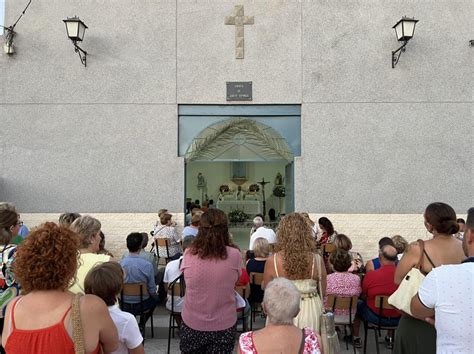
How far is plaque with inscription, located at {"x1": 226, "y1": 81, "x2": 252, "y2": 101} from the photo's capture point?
9062 millimetres

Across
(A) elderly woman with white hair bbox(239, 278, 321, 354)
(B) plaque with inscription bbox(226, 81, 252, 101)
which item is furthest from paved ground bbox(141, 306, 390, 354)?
(B) plaque with inscription bbox(226, 81, 252, 101)

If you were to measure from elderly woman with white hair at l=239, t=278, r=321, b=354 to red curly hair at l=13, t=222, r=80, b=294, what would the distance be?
0.95 meters

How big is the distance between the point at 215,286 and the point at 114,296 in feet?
3.39

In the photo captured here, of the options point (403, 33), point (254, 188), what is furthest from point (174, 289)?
point (254, 188)

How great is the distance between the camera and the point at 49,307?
6.77 ft

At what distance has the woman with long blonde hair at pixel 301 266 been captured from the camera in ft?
10.9

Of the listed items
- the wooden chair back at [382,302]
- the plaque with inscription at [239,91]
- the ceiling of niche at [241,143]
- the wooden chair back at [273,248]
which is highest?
the plaque with inscription at [239,91]

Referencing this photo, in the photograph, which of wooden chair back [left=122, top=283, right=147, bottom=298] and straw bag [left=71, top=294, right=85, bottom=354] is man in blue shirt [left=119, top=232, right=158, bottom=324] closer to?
wooden chair back [left=122, top=283, right=147, bottom=298]

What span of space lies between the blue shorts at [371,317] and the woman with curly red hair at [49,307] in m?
3.31

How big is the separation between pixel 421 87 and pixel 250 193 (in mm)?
7410

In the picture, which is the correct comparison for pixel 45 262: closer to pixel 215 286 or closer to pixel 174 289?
pixel 215 286

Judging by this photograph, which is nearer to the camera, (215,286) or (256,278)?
(215,286)

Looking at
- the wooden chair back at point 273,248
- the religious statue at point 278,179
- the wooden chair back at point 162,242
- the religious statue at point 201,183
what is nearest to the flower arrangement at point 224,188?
the religious statue at point 201,183

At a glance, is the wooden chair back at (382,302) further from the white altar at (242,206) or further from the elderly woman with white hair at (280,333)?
the white altar at (242,206)
